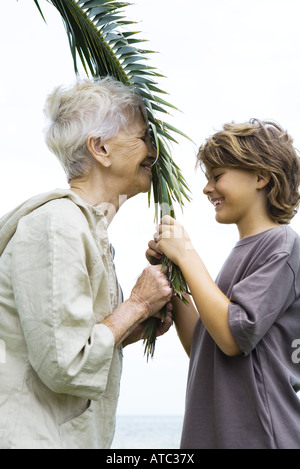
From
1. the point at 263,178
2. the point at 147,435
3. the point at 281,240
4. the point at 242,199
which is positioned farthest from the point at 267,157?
the point at 147,435

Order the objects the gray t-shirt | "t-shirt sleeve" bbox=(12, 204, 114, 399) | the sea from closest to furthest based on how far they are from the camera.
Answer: "t-shirt sleeve" bbox=(12, 204, 114, 399), the gray t-shirt, the sea

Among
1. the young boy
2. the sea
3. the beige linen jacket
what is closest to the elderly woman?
the beige linen jacket

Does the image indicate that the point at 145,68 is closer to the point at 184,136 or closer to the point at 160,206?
the point at 184,136

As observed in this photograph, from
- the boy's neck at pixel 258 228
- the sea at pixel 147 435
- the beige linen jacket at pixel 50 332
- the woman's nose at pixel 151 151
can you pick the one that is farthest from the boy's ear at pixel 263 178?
the sea at pixel 147 435

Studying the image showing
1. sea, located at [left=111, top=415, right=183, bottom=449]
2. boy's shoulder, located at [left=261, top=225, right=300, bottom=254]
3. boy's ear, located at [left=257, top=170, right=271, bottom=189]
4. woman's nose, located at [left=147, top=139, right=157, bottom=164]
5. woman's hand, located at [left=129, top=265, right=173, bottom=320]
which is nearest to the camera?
boy's shoulder, located at [left=261, top=225, right=300, bottom=254]

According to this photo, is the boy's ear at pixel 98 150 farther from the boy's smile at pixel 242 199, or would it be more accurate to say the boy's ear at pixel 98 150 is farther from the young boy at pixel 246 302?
the boy's smile at pixel 242 199

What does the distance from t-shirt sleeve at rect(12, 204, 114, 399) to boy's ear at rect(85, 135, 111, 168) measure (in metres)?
0.54

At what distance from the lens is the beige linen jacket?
2.10 metres

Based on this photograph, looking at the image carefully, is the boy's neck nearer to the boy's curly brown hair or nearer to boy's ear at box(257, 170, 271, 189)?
the boy's curly brown hair

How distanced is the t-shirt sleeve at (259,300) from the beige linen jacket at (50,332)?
483 millimetres

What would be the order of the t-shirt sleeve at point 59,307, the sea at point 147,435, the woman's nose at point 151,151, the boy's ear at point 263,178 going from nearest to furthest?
the t-shirt sleeve at point 59,307 < the boy's ear at point 263,178 < the woman's nose at point 151,151 < the sea at point 147,435

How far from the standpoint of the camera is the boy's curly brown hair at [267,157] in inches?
102

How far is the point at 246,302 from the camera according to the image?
228 cm
